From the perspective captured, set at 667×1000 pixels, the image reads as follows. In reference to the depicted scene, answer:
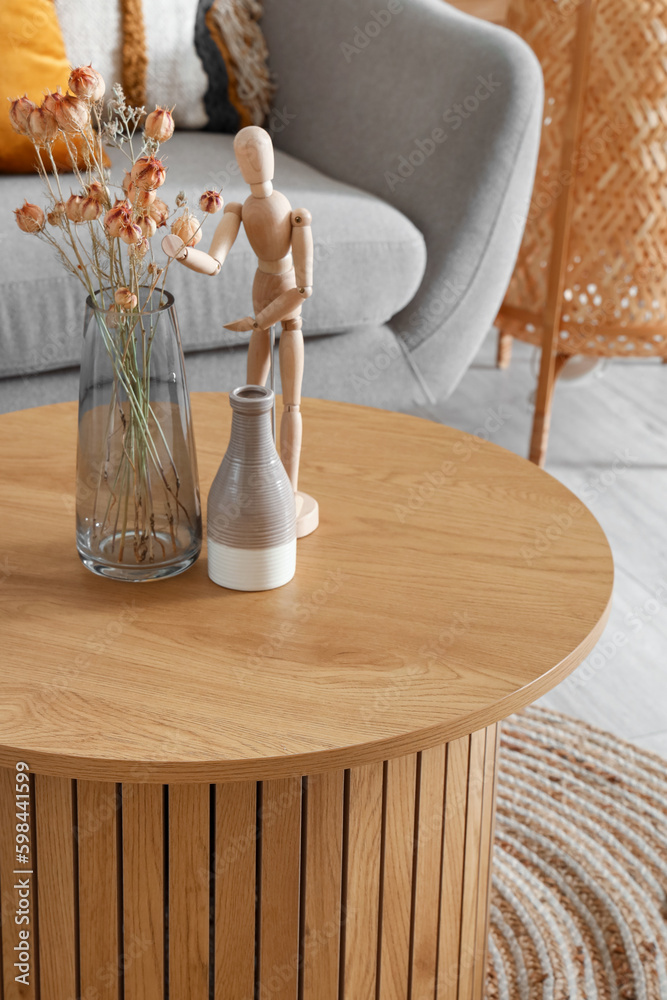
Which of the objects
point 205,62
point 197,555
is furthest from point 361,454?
point 205,62

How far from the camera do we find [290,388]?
2.97ft

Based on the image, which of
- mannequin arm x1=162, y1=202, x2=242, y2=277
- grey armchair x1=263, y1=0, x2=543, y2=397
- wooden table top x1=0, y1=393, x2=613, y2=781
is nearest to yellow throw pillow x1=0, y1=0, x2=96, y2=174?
grey armchair x1=263, y1=0, x2=543, y2=397

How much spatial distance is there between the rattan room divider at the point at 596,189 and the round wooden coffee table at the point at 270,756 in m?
1.15

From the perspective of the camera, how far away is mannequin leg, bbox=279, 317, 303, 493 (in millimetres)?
902

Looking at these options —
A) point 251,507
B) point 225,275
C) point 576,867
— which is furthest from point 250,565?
point 225,275

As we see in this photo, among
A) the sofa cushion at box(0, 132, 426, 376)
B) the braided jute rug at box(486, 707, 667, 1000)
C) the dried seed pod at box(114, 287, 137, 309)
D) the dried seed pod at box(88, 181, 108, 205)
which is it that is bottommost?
the braided jute rug at box(486, 707, 667, 1000)

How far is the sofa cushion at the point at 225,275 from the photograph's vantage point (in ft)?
4.80

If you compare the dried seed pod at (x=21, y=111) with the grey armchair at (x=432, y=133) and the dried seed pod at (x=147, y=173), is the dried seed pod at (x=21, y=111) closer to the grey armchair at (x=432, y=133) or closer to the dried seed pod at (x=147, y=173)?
the dried seed pod at (x=147, y=173)

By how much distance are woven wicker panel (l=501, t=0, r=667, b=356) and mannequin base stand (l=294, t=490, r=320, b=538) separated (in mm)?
1165

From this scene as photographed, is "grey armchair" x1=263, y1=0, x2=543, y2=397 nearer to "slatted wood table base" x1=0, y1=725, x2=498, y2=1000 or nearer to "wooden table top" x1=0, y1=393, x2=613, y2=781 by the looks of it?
"wooden table top" x1=0, y1=393, x2=613, y2=781

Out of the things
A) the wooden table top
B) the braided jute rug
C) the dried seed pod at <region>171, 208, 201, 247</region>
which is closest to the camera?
the wooden table top

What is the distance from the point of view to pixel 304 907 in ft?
2.45

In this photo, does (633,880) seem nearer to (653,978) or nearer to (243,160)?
(653,978)

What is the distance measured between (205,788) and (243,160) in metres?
0.48
